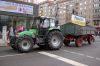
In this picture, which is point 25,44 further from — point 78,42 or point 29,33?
point 78,42

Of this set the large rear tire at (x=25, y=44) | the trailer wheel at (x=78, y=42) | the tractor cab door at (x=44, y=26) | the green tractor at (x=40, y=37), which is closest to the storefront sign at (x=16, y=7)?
the green tractor at (x=40, y=37)

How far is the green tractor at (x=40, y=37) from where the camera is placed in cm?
1506

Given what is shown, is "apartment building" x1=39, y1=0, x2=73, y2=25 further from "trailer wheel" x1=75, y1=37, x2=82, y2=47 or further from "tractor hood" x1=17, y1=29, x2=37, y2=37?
"tractor hood" x1=17, y1=29, x2=37, y2=37

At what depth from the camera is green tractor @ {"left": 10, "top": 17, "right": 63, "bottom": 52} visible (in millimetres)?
15062

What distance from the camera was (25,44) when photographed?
15.1 meters

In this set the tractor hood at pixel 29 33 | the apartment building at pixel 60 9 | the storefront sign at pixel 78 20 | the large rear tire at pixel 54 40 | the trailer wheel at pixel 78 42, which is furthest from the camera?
the apartment building at pixel 60 9

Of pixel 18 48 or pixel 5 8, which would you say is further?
pixel 5 8

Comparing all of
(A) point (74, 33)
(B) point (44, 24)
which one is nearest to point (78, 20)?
(A) point (74, 33)

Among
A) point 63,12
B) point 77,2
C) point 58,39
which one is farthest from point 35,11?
point 63,12

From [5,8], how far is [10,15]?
114cm

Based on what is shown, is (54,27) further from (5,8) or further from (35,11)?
(35,11)

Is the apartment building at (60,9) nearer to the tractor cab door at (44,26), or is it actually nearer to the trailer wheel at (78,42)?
the trailer wheel at (78,42)

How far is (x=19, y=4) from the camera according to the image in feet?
84.1

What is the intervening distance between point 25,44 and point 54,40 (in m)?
2.69
